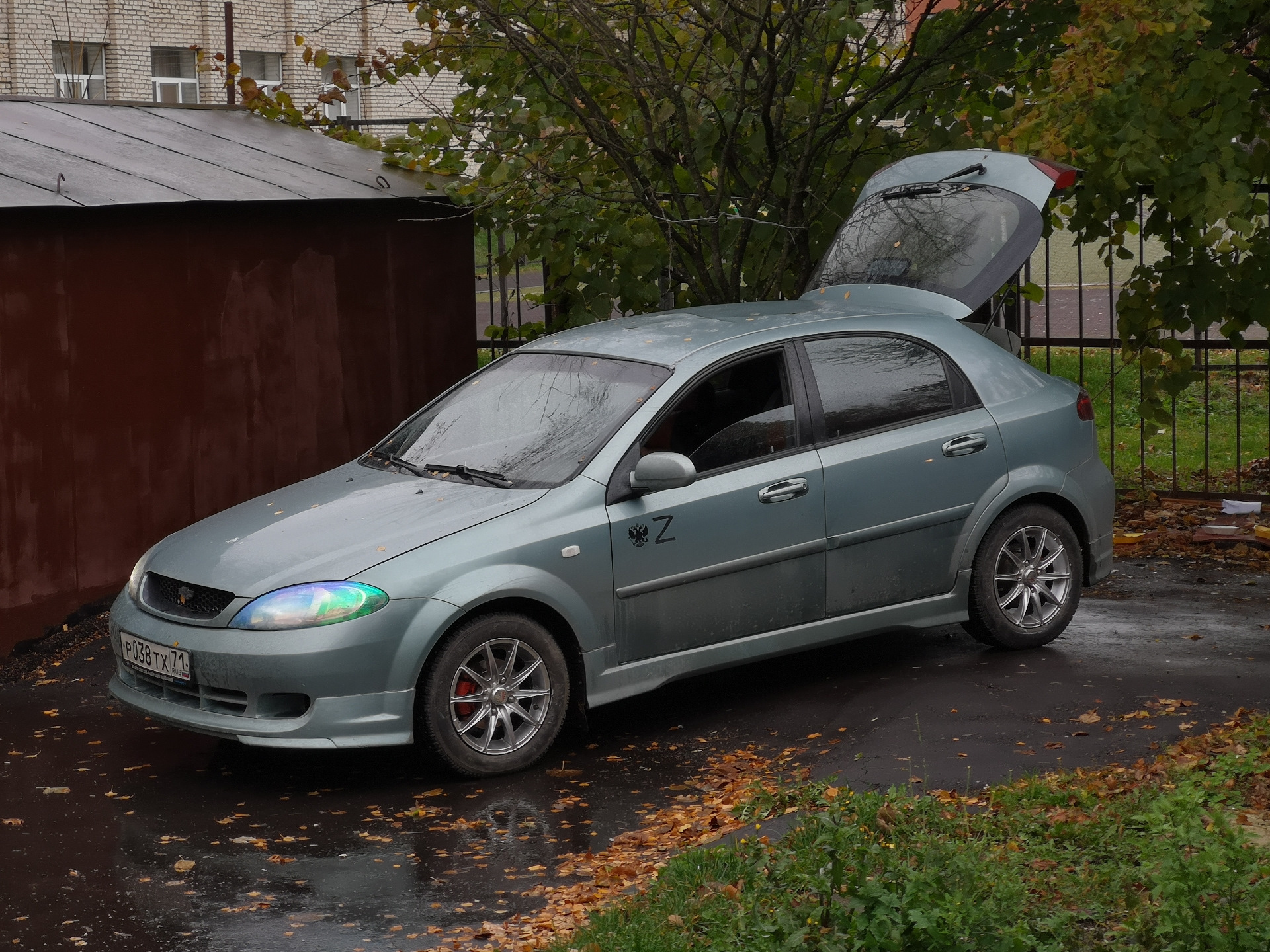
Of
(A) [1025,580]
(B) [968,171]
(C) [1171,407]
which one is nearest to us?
(A) [1025,580]

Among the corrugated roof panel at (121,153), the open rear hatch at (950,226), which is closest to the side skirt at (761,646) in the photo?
the open rear hatch at (950,226)

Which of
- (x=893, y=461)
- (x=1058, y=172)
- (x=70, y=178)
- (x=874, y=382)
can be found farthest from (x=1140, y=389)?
(x=70, y=178)

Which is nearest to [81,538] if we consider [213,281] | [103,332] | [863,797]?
[103,332]

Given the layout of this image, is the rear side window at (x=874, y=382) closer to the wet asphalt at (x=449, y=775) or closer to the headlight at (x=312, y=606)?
the wet asphalt at (x=449, y=775)

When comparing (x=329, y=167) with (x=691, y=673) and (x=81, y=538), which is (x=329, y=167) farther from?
(x=691, y=673)

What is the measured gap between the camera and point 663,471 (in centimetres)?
591

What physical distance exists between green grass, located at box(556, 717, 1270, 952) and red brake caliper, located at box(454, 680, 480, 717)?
4.56 feet

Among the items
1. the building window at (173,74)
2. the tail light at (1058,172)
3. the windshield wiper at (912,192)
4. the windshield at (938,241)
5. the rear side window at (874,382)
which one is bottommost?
the rear side window at (874,382)

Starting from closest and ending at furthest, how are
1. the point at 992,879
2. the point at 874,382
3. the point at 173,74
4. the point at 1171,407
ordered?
the point at 992,879
the point at 874,382
the point at 1171,407
the point at 173,74

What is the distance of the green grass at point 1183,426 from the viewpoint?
39.4 feet

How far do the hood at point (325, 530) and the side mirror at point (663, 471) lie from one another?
40 centimetres

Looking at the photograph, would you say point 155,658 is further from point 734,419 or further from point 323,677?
point 734,419

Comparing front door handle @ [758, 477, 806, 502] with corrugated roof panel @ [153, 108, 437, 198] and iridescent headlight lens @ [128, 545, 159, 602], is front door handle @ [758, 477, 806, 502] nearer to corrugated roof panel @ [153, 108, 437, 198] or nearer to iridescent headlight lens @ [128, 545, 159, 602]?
iridescent headlight lens @ [128, 545, 159, 602]

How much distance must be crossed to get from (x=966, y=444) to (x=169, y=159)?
17.2 feet
